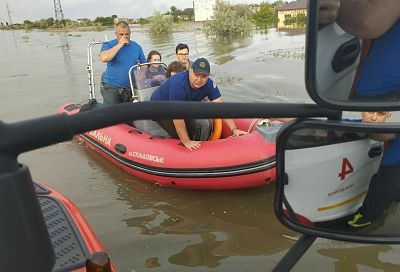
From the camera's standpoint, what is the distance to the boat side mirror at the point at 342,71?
3.24ft

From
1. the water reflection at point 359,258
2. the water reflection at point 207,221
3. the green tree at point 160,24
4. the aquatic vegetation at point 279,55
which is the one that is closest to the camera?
the water reflection at point 359,258

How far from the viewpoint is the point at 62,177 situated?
6.25m

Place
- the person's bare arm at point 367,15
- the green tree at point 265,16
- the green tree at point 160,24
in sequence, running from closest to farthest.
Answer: the person's bare arm at point 367,15, the green tree at point 160,24, the green tree at point 265,16

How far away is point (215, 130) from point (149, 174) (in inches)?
46.6

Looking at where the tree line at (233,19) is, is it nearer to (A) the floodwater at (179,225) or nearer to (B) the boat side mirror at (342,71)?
(A) the floodwater at (179,225)

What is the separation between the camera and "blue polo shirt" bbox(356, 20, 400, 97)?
3.49 feet

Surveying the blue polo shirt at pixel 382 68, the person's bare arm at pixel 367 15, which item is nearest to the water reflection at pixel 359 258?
the blue polo shirt at pixel 382 68

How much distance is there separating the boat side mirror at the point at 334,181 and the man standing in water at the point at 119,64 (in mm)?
6454

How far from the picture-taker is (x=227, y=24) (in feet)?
105

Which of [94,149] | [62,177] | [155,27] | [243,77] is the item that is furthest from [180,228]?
[155,27]

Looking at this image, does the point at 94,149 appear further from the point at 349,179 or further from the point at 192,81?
the point at 349,179

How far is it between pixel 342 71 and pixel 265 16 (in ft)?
150

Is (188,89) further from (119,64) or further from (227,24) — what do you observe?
(227,24)

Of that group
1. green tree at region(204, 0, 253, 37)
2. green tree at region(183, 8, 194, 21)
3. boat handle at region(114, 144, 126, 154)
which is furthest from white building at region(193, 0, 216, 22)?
boat handle at region(114, 144, 126, 154)
